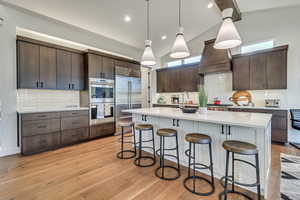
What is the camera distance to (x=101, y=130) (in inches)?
165

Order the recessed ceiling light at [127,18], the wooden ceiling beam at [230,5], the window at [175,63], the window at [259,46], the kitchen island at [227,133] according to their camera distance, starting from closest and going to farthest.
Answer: the kitchen island at [227,133]
the wooden ceiling beam at [230,5]
the recessed ceiling light at [127,18]
the window at [259,46]
the window at [175,63]

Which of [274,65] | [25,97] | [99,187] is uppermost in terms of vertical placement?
[274,65]

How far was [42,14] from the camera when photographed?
3.25 m

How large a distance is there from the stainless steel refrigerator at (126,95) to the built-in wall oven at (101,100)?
220 millimetres

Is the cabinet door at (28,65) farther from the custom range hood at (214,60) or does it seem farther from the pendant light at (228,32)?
the custom range hood at (214,60)

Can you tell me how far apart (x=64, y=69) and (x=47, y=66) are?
38cm

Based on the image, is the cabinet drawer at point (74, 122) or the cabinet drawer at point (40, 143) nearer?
the cabinet drawer at point (40, 143)

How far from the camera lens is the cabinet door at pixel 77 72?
3.96 metres

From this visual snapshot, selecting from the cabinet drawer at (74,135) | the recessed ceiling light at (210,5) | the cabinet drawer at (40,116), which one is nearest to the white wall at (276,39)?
the recessed ceiling light at (210,5)

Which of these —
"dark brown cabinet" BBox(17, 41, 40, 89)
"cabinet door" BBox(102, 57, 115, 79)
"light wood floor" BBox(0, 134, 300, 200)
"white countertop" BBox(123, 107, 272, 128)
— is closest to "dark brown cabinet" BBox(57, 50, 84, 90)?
"dark brown cabinet" BBox(17, 41, 40, 89)

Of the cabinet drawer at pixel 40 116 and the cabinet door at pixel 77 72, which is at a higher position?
the cabinet door at pixel 77 72

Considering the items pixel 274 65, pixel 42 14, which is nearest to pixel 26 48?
pixel 42 14

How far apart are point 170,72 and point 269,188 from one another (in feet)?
16.2

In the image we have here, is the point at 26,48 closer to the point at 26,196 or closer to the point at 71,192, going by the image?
the point at 26,196
